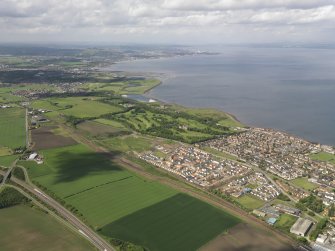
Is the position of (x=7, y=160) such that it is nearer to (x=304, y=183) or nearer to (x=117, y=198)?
(x=117, y=198)

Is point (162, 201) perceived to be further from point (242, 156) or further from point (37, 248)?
point (242, 156)

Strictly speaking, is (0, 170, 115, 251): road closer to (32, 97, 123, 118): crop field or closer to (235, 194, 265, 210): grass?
(235, 194, 265, 210): grass

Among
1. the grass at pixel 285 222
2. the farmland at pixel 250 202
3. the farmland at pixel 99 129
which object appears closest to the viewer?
the grass at pixel 285 222

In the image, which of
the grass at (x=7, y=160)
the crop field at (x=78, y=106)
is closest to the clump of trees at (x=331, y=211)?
the grass at (x=7, y=160)

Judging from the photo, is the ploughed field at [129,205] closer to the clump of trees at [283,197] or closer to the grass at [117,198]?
the grass at [117,198]

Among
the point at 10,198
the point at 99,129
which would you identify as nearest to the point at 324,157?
the point at 99,129

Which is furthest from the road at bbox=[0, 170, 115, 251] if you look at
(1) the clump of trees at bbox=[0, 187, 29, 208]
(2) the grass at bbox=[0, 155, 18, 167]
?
(2) the grass at bbox=[0, 155, 18, 167]
